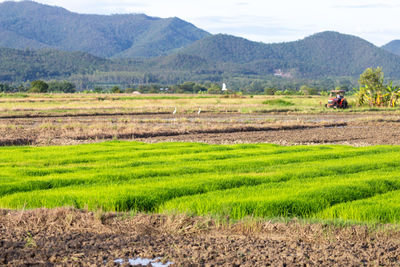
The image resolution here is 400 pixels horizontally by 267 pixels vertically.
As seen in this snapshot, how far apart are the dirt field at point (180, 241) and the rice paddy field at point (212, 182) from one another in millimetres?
814

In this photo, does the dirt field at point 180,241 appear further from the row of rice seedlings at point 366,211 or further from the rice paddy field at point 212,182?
the row of rice seedlings at point 366,211

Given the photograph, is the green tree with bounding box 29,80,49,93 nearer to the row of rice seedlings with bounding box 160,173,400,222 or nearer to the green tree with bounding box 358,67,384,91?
the green tree with bounding box 358,67,384,91

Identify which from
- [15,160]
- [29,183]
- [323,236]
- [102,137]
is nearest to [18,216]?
[29,183]

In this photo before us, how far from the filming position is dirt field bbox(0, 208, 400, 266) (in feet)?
28.3

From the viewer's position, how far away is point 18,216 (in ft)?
35.6

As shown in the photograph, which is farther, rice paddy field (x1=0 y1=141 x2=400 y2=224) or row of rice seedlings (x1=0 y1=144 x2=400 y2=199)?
row of rice seedlings (x1=0 y1=144 x2=400 y2=199)

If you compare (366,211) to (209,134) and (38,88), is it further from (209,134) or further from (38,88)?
(38,88)

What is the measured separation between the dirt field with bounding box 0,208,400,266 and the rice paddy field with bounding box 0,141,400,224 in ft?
2.67

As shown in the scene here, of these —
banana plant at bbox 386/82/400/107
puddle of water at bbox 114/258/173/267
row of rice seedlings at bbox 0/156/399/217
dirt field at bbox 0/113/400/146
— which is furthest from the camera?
banana plant at bbox 386/82/400/107

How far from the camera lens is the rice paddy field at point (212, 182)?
12.1 metres

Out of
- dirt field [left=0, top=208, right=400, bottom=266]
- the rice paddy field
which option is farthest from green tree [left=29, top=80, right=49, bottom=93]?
dirt field [left=0, top=208, right=400, bottom=266]

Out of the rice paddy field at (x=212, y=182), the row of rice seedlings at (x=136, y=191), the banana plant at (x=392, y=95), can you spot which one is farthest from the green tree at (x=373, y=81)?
the row of rice seedlings at (x=136, y=191)

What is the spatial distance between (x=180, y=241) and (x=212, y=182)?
17.3ft

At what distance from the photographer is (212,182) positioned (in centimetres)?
1487
